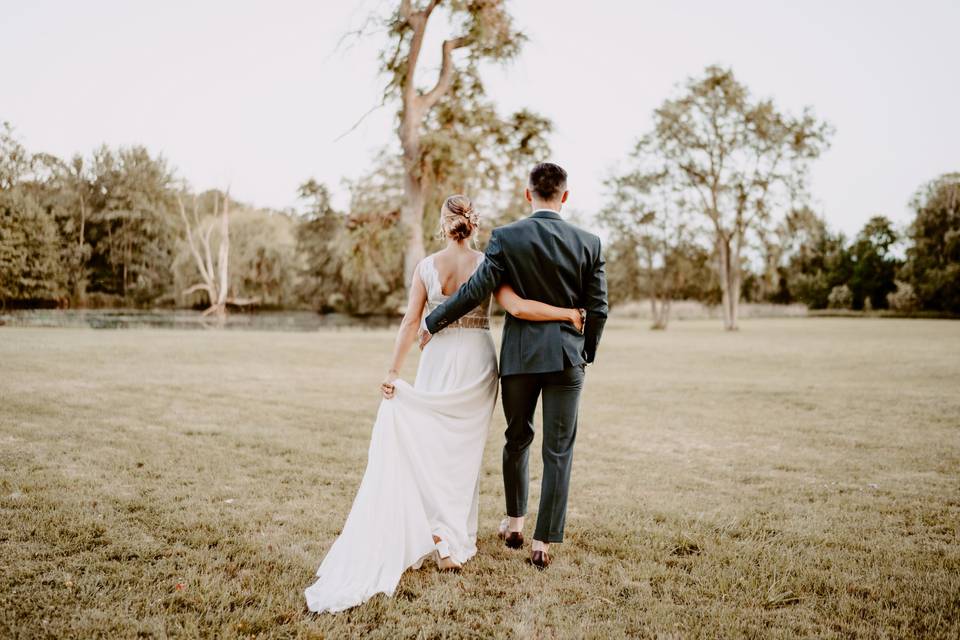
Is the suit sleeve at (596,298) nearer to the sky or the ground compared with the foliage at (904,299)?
nearer to the ground

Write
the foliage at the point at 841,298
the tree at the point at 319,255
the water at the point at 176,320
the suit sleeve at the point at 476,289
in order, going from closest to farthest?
the suit sleeve at the point at 476,289, the water at the point at 176,320, the tree at the point at 319,255, the foliage at the point at 841,298

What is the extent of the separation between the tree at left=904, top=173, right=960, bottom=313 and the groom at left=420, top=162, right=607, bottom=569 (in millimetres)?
60785

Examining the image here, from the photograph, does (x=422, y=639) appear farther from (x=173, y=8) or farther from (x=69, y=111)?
(x=69, y=111)

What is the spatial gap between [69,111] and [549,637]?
27601mm

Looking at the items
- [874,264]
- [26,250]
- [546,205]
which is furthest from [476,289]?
[874,264]

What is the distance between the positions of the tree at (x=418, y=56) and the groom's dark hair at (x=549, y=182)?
52.6ft

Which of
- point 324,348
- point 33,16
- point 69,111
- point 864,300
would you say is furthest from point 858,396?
point 864,300

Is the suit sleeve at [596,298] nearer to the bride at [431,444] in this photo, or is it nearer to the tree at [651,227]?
the bride at [431,444]

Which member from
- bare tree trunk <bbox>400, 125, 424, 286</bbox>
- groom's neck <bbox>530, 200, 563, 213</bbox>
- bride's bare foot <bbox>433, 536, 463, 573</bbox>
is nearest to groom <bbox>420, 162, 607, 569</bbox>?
groom's neck <bbox>530, 200, 563, 213</bbox>

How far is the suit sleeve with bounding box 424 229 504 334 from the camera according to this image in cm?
361

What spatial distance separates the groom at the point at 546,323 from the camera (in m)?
3.64

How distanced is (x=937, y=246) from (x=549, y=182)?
6502 cm

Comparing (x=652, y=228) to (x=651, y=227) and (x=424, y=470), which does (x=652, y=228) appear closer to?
(x=651, y=227)

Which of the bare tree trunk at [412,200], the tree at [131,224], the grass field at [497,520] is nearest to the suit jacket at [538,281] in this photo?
the grass field at [497,520]
